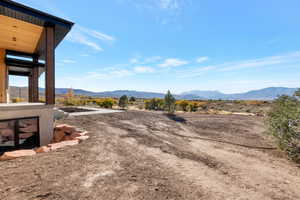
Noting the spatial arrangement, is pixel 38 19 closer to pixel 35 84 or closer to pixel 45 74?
pixel 45 74

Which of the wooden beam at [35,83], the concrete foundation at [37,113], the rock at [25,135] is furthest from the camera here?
the wooden beam at [35,83]

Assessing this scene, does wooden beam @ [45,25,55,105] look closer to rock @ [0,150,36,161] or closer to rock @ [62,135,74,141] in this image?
rock @ [62,135,74,141]

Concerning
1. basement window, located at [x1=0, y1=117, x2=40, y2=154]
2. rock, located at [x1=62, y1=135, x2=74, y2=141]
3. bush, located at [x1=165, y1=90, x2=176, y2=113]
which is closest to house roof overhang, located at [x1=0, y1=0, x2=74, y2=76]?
basement window, located at [x1=0, y1=117, x2=40, y2=154]

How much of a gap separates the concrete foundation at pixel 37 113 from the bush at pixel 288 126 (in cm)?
1015

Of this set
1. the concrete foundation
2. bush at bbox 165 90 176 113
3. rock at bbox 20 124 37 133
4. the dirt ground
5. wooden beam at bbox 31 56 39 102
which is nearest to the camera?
the dirt ground

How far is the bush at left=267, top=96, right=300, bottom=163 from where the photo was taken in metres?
6.22

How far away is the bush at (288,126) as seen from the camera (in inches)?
245

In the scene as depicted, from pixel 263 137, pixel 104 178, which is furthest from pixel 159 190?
pixel 263 137

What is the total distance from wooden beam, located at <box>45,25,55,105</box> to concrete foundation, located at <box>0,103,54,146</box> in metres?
0.39

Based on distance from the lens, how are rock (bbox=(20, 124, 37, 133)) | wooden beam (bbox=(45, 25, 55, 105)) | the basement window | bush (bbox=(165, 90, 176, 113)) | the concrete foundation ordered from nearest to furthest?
the concrete foundation < the basement window < rock (bbox=(20, 124, 37, 133)) < wooden beam (bbox=(45, 25, 55, 105)) < bush (bbox=(165, 90, 176, 113))

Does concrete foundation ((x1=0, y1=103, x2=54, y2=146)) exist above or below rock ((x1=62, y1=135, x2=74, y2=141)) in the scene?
above

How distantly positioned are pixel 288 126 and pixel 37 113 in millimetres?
10626

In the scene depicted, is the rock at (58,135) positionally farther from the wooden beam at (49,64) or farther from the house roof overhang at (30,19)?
the house roof overhang at (30,19)

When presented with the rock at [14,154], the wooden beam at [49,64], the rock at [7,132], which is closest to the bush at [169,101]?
the wooden beam at [49,64]
